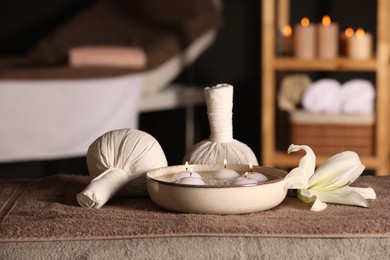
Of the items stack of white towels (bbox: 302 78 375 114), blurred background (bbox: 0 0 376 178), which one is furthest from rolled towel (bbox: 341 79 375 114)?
blurred background (bbox: 0 0 376 178)

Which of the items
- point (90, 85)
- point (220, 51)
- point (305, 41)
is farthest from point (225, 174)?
point (220, 51)

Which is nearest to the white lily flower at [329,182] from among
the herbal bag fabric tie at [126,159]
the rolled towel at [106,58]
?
the herbal bag fabric tie at [126,159]

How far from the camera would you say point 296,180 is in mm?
1112

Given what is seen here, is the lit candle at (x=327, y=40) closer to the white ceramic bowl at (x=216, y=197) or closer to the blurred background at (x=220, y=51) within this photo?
Result: the blurred background at (x=220, y=51)

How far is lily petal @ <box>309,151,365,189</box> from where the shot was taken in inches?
45.4

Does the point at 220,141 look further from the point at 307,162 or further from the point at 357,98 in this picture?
the point at 357,98

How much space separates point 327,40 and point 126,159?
1976 millimetres

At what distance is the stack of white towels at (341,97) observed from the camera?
2.95 meters

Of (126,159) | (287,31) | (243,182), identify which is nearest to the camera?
(243,182)

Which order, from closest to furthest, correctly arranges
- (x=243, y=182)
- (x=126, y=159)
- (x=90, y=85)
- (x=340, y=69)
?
1. (x=243, y=182)
2. (x=126, y=159)
3. (x=90, y=85)
4. (x=340, y=69)

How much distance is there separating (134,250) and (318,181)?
33 cm

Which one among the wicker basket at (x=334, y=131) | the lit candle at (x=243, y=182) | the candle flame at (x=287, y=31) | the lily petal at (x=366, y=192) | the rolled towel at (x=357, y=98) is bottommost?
the wicker basket at (x=334, y=131)

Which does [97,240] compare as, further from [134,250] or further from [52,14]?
[52,14]

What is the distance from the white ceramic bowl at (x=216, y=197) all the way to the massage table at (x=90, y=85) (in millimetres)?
1833
